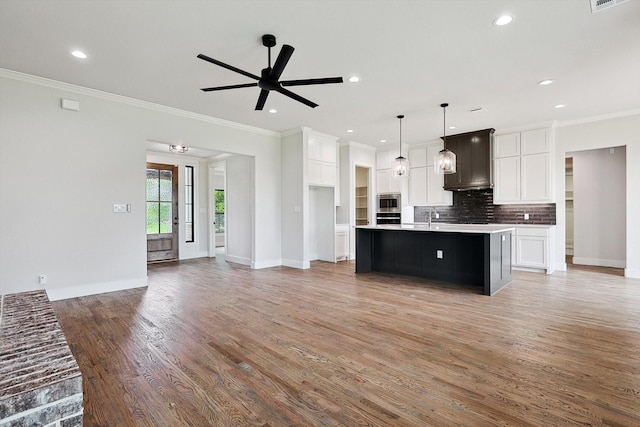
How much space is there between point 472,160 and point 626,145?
243 cm

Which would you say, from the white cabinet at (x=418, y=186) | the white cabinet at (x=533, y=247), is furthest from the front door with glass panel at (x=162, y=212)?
the white cabinet at (x=533, y=247)

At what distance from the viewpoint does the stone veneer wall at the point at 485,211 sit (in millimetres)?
6398

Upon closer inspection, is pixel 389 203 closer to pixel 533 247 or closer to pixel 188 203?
pixel 533 247

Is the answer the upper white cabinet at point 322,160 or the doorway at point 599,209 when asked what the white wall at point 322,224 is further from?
the doorway at point 599,209

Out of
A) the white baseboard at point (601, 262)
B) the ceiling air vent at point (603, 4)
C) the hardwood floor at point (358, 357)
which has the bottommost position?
the hardwood floor at point (358, 357)

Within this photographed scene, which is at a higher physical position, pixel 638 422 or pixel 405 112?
pixel 405 112

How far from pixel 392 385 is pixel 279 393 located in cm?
74

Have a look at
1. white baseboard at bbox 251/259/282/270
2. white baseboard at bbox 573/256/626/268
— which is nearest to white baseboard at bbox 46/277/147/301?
white baseboard at bbox 251/259/282/270

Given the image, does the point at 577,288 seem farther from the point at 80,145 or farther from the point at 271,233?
the point at 80,145

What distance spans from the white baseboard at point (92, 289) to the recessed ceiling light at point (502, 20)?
18.2ft

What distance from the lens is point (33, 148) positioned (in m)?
4.10

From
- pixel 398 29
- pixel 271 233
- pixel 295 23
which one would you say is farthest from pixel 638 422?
pixel 271 233

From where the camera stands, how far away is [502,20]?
2863mm

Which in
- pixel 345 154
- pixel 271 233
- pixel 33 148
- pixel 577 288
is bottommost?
pixel 577 288
